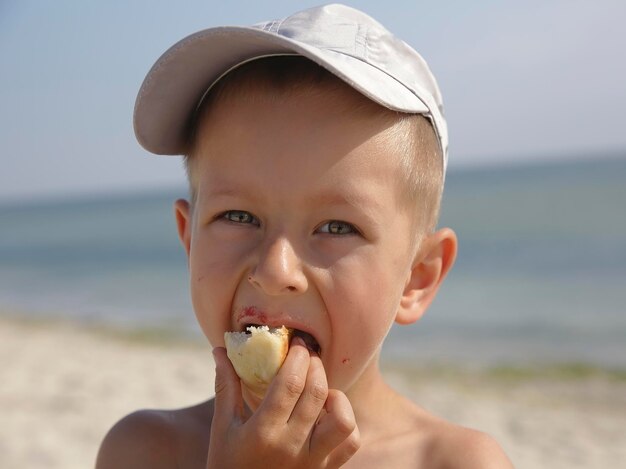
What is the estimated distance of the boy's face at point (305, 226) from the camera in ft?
6.24

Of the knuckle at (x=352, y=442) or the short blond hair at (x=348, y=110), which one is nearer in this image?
the knuckle at (x=352, y=442)

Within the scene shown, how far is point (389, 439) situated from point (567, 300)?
10.4 meters

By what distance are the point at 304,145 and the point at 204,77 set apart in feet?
1.41

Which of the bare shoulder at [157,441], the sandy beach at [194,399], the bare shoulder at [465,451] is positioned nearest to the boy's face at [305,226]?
the bare shoulder at [465,451]

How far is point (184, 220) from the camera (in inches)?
98.3

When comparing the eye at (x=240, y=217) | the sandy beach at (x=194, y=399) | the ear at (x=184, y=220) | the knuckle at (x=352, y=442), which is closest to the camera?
the knuckle at (x=352, y=442)

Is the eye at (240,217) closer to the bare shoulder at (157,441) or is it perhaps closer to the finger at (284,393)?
the finger at (284,393)

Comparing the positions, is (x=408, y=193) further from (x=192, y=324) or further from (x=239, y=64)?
(x=192, y=324)

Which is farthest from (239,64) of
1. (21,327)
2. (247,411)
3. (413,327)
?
(21,327)

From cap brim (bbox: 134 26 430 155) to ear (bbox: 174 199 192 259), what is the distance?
182mm

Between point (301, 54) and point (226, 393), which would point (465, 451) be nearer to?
point (226, 393)

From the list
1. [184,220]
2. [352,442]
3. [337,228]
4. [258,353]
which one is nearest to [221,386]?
[258,353]

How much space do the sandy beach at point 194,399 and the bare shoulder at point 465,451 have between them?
3.44m

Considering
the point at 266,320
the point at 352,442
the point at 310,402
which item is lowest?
the point at 352,442
